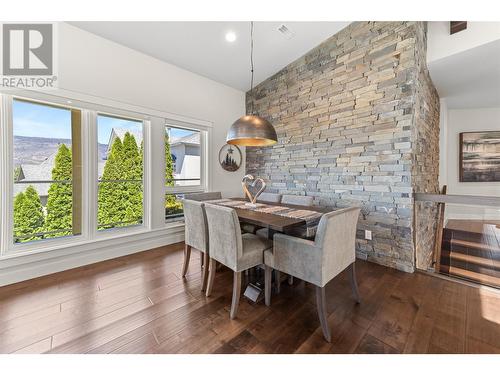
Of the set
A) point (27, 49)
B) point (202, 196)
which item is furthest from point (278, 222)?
point (27, 49)

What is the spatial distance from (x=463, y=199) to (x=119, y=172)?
4.33 meters

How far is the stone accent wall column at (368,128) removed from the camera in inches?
104

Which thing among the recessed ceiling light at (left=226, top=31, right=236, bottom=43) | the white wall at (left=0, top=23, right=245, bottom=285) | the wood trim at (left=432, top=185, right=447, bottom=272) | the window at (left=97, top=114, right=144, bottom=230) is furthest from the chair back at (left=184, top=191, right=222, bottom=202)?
the wood trim at (left=432, top=185, right=447, bottom=272)

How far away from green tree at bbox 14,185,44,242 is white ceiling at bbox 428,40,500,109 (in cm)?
533

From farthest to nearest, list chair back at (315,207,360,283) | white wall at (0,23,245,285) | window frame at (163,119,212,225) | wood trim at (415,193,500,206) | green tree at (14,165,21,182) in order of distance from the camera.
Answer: window frame at (163,119,212,225), white wall at (0,23,245,285), green tree at (14,165,21,182), wood trim at (415,193,500,206), chair back at (315,207,360,283)

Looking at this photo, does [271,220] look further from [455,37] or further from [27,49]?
[455,37]

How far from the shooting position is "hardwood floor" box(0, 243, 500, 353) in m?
1.49

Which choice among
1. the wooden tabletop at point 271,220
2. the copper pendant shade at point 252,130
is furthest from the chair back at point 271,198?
the copper pendant shade at point 252,130

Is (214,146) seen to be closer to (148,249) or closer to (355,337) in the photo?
(148,249)

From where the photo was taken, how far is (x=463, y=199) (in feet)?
7.70

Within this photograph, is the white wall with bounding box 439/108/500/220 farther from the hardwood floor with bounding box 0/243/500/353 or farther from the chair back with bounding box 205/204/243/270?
the chair back with bounding box 205/204/243/270

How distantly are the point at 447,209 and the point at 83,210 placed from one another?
4.75 meters

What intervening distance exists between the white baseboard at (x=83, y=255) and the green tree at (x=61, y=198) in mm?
296
